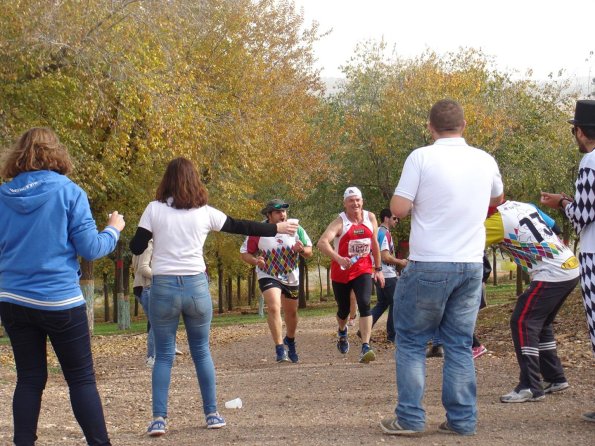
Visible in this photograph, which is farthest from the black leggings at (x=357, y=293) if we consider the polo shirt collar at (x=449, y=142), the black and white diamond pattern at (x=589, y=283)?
the polo shirt collar at (x=449, y=142)

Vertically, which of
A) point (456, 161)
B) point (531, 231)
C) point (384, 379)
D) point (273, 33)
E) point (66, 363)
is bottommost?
point (384, 379)

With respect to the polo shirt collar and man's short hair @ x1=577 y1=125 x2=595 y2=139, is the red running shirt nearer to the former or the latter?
man's short hair @ x1=577 y1=125 x2=595 y2=139

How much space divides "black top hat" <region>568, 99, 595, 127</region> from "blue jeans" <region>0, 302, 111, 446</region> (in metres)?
3.79

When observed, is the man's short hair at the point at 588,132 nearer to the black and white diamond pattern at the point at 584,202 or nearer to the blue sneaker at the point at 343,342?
the black and white diamond pattern at the point at 584,202

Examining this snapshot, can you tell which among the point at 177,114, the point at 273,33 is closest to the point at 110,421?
the point at 177,114

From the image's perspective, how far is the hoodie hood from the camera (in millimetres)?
5246

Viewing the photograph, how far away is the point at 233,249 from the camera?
3531 cm

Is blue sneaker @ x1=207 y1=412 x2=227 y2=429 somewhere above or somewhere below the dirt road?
above

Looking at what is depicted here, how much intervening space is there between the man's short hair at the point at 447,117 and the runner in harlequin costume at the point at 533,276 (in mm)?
1653

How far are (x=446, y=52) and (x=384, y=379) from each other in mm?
31408

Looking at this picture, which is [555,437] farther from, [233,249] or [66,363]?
[233,249]

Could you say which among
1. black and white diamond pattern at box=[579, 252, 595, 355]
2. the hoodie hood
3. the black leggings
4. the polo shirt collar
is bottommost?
the black leggings

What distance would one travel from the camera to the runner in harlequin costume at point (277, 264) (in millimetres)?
11305

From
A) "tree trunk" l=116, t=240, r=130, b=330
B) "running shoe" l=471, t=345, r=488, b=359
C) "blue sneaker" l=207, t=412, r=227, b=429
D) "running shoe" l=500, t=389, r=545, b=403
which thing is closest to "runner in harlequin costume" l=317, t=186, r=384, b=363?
"running shoe" l=471, t=345, r=488, b=359
